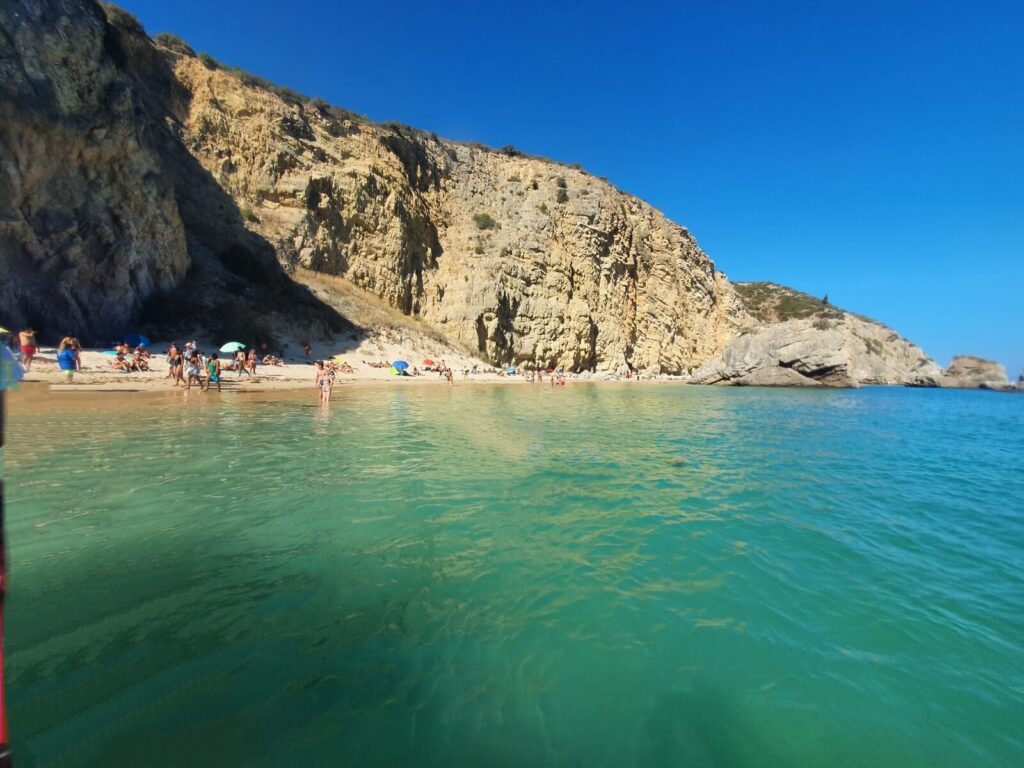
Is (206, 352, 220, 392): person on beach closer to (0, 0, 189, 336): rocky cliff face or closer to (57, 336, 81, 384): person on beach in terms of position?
(57, 336, 81, 384): person on beach

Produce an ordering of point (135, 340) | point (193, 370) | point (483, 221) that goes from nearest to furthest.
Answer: point (193, 370)
point (135, 340)
point (483, 221)

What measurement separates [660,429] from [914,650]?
994 cm

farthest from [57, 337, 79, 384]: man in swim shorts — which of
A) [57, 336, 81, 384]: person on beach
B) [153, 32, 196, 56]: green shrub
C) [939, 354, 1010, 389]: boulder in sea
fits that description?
[939, 354, 1010, 389]: boulder in sea

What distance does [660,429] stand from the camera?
43.0ft

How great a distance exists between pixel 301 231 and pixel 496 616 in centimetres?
3547

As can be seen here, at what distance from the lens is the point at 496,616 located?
137 inches

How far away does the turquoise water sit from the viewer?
7.98 feet

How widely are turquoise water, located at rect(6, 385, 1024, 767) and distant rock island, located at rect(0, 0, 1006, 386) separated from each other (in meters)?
17.7

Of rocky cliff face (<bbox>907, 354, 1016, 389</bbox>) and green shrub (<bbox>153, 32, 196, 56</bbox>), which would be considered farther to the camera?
rocky cliff face (<bbox>907, 354, 1016, 389</bbox>)

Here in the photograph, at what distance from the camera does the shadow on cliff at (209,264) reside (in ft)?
→ 77.9

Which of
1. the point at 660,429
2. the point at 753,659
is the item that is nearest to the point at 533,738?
the point at 753,659

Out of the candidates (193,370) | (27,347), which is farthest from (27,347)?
(193,370)

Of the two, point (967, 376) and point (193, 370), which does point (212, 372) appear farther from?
point (967, 376)

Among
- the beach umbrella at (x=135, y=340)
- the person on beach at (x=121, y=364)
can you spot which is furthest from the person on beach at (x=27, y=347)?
the beach umbrella at (x=135, y=340)
